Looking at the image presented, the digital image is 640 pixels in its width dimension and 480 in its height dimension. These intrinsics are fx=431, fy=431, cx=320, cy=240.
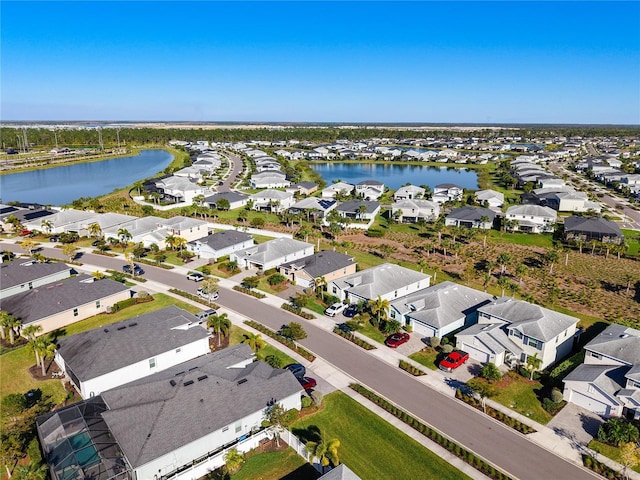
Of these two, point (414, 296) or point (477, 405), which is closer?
point (477, 405)

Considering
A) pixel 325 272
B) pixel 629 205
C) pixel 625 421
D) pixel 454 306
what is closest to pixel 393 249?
pixel 325 272

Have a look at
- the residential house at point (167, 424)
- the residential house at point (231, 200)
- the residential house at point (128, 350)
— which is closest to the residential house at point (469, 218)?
the residential house at point (231, 200)

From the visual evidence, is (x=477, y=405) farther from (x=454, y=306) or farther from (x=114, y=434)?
(x=114, y=434)

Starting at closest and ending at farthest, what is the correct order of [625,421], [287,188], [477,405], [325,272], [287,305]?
[625,421] < [477,405] < [287,305] < [325,272] < [287,188]

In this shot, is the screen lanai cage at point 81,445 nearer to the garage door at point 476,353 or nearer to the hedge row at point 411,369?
the hedge row at point 411,369

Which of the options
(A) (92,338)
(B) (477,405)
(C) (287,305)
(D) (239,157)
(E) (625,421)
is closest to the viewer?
(E) (625,421)

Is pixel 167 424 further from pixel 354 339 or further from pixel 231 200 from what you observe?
pixel 231 200

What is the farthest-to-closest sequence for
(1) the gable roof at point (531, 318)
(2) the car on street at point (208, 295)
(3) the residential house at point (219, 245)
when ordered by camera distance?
(3) the residential house at point (219, 245) → (2) the car on street at point (208, 295) → (1) the gable roof at point (531, 318)

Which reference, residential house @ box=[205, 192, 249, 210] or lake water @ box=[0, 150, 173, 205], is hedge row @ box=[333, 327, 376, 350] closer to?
residential house @ box=[205, 192, 249, 210]
